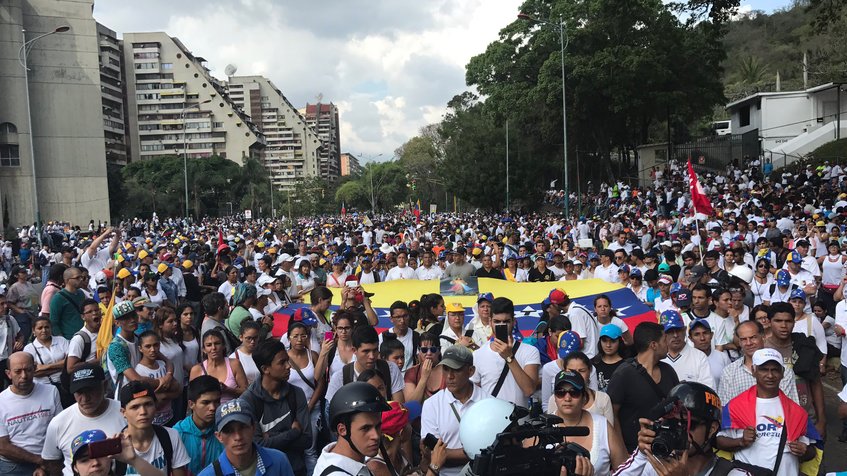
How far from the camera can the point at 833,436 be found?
7504mm

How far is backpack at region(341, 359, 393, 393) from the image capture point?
5.20 m

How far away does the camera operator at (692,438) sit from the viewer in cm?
315

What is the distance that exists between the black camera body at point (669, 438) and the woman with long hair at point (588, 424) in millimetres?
844

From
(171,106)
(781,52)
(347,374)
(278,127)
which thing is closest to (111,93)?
(171,106)

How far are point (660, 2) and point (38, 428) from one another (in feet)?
124

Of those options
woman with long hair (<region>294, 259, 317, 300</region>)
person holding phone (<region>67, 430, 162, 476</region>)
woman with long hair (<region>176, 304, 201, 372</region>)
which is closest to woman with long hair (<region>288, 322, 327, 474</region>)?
woman with long hair (<region>176, 304, 201, 372</region>)

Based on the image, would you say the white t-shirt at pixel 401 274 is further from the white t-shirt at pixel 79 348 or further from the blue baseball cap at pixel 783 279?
the white t-shirt at pixel 79 348

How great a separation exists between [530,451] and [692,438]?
0.83 meters

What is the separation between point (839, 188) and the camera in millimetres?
21219

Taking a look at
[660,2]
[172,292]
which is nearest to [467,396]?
[172,292]

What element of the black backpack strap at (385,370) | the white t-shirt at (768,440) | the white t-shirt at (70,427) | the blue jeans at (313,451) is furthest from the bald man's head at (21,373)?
the white t-shirt at (768,440)

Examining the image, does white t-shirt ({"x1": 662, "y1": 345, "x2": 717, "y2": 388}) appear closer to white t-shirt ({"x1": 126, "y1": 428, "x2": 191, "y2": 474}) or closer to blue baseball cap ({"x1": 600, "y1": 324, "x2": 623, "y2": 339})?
blue baseball cap ({"x1": 600, "y1": 324, "x2": 623, "y2": 339})

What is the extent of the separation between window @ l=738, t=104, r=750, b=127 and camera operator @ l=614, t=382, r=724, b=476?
Answer: 4710 cm

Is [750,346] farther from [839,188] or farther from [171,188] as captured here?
[171,188]
